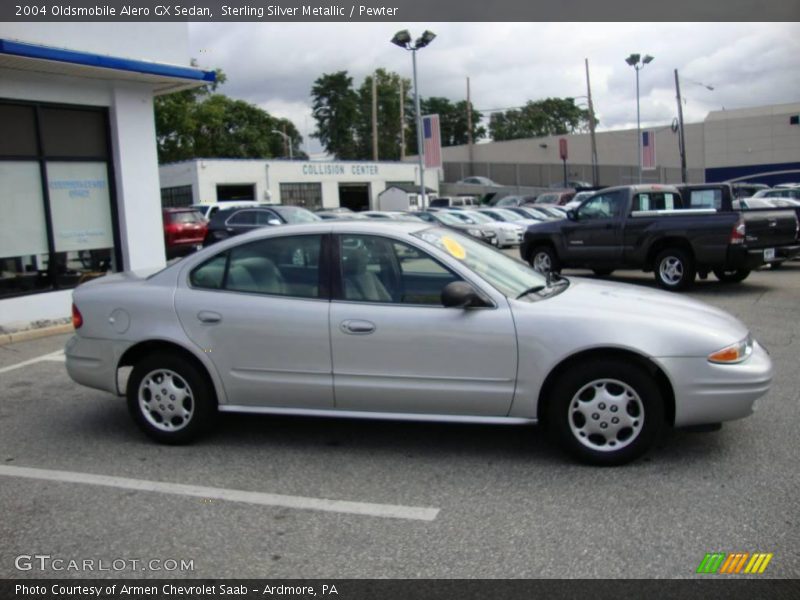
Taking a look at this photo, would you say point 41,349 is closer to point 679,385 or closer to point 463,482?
point 463,482

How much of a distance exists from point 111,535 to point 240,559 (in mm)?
799

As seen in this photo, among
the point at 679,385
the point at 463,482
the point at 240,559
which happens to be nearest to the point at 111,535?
the point at 240,559

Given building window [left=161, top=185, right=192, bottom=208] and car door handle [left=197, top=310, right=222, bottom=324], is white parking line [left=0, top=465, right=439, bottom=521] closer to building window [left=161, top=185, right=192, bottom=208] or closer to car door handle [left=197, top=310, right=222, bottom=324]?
car door handle [left=197, top=310, right=222, bottom=324]

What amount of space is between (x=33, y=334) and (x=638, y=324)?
8437mm

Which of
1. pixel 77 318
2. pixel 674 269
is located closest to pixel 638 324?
pixel 77 318

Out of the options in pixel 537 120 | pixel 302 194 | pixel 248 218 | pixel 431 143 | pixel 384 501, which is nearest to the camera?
pixel 384 501

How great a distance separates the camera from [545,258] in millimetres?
14484

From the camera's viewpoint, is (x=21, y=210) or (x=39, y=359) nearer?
(x=39, y=359)

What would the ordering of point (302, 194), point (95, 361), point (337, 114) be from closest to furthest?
point (95, 361), point (302, 194), point (337, 114)

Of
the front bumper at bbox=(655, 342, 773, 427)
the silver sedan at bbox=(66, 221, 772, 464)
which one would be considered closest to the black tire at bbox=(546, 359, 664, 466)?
the silver sedan at bbox=(66, 221, 772, 464)

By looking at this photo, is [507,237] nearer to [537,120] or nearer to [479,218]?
[479,218]

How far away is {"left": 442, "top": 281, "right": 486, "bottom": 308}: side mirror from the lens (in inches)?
179

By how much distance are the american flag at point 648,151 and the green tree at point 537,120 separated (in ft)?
222

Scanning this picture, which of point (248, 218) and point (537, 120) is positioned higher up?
point (537, 120)
